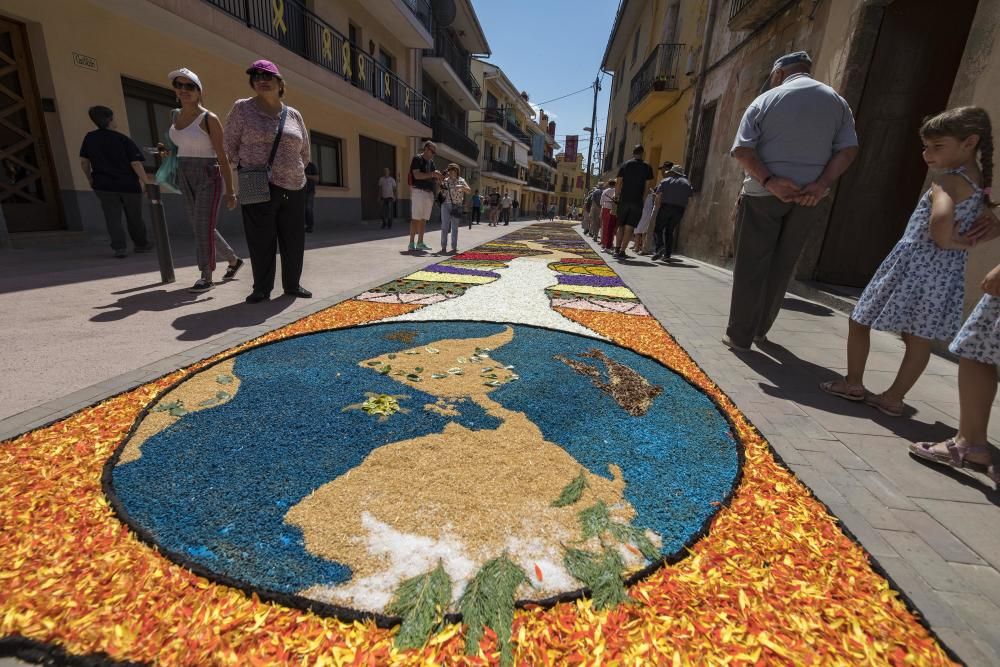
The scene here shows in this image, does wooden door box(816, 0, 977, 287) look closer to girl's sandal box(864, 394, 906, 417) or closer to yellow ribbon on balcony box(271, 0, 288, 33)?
girl's sandal box(864, 394, 906, 417)

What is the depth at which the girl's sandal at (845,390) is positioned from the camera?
247cm

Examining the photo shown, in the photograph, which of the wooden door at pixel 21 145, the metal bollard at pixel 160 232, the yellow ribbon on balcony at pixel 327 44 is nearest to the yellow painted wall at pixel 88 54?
the wooden door at pixel 21 145

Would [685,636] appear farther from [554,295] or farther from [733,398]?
[554,295]

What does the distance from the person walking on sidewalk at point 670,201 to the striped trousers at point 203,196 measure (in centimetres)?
685

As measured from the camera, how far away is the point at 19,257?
536cm

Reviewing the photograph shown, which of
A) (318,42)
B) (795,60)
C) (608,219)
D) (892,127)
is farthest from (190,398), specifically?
(318,42)

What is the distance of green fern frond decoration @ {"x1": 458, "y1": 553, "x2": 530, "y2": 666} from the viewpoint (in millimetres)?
1057

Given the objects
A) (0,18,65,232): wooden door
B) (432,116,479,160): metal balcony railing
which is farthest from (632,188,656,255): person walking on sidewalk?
(432,116,479,160): metal balcony railing

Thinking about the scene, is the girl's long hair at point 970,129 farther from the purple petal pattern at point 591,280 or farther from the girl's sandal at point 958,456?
the purple petal pattern at point 591,280

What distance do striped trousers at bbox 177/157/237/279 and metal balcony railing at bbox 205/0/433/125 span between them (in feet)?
19.0

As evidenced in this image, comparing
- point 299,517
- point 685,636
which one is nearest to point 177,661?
point 299,517

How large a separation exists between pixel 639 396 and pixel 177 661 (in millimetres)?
2049

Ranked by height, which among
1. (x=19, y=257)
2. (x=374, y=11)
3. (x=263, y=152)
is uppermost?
(x=374, y=11)

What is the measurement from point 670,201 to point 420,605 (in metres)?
8.20
